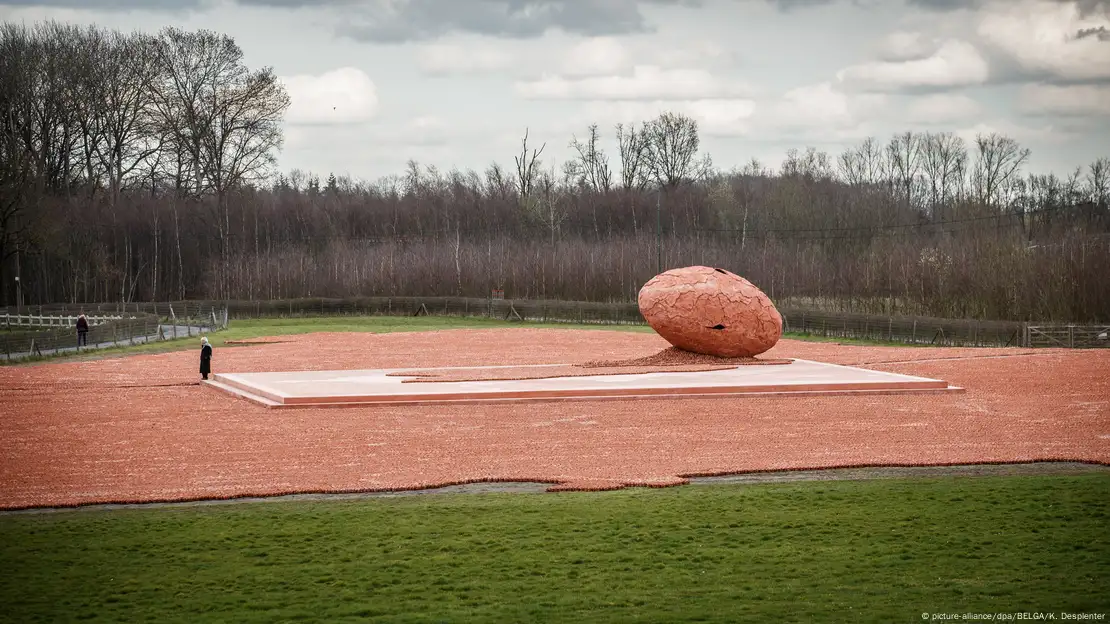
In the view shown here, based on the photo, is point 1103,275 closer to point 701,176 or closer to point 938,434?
point 938,434

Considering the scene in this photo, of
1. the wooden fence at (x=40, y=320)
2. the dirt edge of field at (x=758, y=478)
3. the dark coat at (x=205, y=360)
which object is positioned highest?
the wooden fence at (x=40, y=320)

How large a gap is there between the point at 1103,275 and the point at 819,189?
6039cm

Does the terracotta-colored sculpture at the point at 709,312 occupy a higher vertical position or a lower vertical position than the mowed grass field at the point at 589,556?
higher

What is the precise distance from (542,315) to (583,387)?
39671 mm

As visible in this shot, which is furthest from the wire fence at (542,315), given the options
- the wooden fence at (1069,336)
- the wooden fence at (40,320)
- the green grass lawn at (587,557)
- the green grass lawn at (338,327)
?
the green grass lawn at (587,557)

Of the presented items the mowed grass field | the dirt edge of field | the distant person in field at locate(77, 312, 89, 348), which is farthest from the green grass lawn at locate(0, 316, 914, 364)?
the mowed grass field

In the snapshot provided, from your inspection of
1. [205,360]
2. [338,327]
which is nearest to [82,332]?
[205,360]

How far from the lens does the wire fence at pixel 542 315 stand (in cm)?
4197

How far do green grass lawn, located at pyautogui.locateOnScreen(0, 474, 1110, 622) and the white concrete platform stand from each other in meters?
9.51

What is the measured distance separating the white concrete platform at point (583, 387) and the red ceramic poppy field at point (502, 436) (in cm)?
57

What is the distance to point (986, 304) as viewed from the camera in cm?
4953

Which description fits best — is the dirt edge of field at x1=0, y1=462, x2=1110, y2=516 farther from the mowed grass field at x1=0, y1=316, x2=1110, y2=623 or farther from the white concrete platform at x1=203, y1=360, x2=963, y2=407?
the white concrete platform at x1=203, y1=360, x2=963, y2=407

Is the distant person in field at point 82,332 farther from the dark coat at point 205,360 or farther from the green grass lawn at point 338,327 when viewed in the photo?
the dark coat at point 205,360

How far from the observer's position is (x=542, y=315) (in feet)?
211
